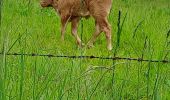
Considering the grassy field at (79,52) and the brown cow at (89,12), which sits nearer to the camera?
the grassy field at (79,52)

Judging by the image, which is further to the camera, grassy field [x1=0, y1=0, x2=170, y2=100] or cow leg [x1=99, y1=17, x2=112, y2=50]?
cow leg [x1=99, y1=17, x2=112, y2=50]

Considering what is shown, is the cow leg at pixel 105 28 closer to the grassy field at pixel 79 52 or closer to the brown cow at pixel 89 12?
the brown cow at pixel 89 12

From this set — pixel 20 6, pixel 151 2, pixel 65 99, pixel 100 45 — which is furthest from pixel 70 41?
pixel 151 2

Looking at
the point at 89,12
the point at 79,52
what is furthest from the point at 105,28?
the point at 79,52

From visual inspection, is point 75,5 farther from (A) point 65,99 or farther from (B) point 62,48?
(A) point 65,99

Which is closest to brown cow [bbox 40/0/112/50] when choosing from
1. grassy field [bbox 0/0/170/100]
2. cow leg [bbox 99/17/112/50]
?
cow leg [bbox 99/17/112/50]

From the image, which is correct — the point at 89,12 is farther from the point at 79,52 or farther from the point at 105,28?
the point at 79,52

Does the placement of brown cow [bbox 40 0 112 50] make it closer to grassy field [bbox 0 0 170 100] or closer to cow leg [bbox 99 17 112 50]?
cow leg [bbox 99 17 112 50]

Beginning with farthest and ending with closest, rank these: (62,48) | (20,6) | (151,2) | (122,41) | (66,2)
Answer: (151,2) → (20,6) → (66,2) → (122,41) → (62,48)

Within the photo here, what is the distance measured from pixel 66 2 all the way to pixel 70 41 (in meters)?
0.80

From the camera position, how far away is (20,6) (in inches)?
532

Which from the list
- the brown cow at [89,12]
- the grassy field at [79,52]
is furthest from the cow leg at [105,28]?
the grassy field at [79,52]

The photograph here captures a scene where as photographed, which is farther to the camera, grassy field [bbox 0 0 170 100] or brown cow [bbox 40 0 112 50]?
brown cow [bbox 40 0 112 50]

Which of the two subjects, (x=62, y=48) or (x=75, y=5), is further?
(x=75, y=5)
